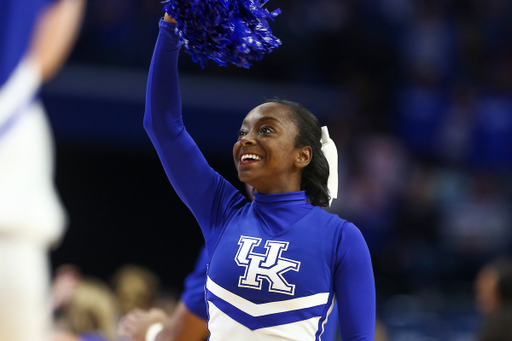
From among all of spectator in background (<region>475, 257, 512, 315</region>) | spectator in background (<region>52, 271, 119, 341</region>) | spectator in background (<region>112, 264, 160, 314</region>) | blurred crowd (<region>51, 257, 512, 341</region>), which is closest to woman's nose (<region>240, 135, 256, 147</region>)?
blurred crowd (<region>51, 257, 512, 341</region>)

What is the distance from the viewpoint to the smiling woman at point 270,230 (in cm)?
153

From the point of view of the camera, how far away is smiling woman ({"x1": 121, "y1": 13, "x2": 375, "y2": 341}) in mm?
1534

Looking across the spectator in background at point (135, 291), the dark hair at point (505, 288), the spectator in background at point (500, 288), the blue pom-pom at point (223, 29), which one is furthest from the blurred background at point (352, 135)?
the blue pom-pom at point (223, 29)

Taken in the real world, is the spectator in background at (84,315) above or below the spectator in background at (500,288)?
below

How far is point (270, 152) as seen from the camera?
5.50 feet

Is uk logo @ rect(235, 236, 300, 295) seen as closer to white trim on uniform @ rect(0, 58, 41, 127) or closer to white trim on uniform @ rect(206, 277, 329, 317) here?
white trim on uniform @ rect(206, 277, 329, 317)

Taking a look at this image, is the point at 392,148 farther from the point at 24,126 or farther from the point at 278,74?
the point at 24,126

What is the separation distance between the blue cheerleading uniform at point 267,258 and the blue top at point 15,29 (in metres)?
0.97

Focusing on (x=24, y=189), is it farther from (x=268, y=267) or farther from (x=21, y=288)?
(x=268, y=267)

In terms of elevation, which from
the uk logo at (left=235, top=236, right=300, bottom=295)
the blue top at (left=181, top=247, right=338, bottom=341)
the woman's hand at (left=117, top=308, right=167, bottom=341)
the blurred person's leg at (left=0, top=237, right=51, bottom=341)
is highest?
the uk logo at (left=235, top=236, right=300, bottom=295)

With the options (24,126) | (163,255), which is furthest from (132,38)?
(24,126)

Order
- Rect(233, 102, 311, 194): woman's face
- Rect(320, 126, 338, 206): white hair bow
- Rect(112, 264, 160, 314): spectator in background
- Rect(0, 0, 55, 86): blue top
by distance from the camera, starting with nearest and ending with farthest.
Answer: Rect(0, 0, 55, 86): blue top < Rect(233, 102, 311, 194): woman's face < Rect(320, 126, 338, 206): white hair bow < Rect(112, 264, 160, 314): spectator in background

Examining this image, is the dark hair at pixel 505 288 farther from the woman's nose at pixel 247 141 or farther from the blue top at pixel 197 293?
the woman's nose at pixel 247 141

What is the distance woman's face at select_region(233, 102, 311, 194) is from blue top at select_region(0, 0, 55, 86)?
40.2 inches
